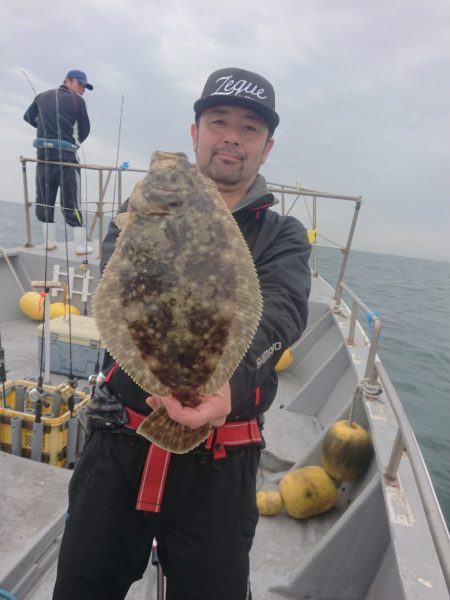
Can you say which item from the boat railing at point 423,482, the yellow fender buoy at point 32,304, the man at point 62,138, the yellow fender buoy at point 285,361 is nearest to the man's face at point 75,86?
the man at point 62,138

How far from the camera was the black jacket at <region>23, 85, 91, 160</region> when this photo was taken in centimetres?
715

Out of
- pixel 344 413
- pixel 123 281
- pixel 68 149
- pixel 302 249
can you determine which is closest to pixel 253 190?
pixel 302 249

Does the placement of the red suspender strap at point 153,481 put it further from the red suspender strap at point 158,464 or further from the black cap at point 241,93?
the black cap at point 241,93

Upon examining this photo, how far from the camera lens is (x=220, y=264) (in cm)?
167

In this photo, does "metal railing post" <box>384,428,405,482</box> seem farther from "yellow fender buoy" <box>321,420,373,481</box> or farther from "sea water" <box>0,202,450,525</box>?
"sea water" <box>0,202,450,525</box>

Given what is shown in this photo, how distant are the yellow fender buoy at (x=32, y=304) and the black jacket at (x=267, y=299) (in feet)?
20.9

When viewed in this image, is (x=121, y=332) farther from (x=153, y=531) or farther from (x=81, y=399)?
(x=81, y=399)

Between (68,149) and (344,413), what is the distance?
644 cm

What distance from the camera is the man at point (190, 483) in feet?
6.41

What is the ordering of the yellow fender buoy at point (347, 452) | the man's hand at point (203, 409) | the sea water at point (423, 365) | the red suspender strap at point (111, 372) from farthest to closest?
the sea water at point (423, 365) < the yellow fender buoy at point (347, 452) < the red suspender strap at point (111, 372) < the man's hand at point (203, 409)

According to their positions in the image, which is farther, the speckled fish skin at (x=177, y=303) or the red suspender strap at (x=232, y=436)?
the red suspender strap at (x=232, y=436)

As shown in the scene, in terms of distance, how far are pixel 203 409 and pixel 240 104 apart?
1.55 m

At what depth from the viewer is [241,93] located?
82.9 inches

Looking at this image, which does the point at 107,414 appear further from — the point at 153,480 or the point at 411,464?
the point at 411,464
